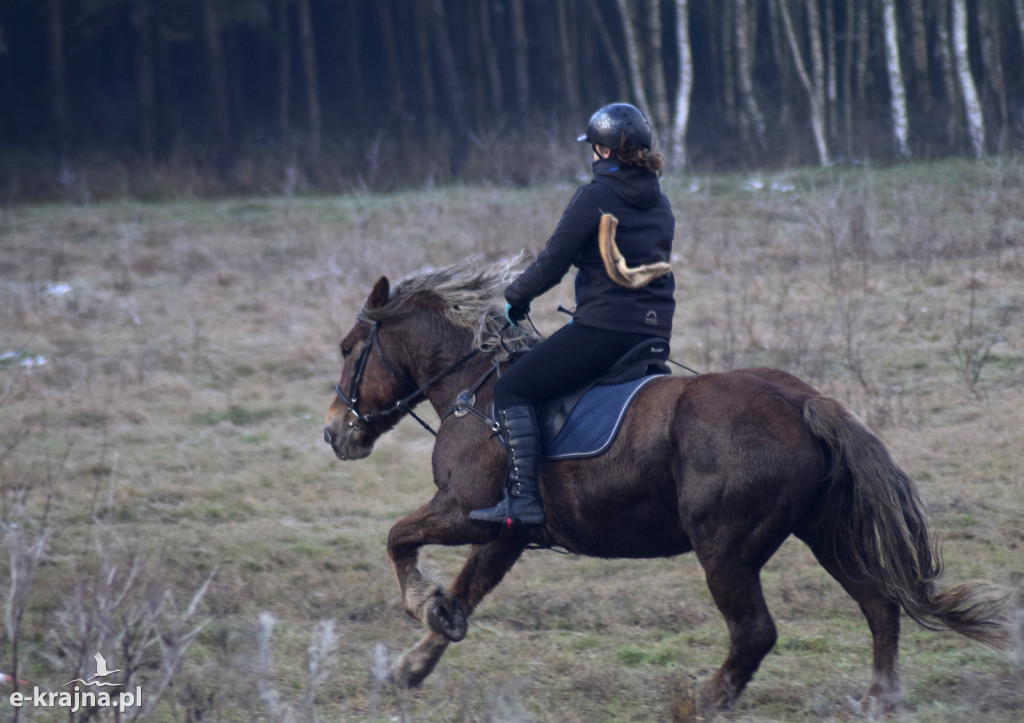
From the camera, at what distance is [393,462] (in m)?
8.77

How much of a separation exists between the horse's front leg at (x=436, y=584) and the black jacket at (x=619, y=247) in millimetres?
1106

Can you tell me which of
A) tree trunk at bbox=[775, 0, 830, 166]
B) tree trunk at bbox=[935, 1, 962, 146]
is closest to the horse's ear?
tree trunk at bbox=[775, 0, 830, 166]

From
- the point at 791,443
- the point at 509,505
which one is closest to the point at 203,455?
the point at 509,505

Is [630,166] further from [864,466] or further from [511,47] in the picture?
[511,47]

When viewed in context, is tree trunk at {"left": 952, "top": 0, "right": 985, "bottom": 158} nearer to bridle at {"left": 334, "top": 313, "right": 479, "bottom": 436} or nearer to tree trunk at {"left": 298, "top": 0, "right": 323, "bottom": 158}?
tree trunk at {"left": 298, "top": 0, "right": 323, "bottom": 158}

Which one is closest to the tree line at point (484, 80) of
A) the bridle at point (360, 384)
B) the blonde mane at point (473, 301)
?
the blonde mane at point (473, 301)

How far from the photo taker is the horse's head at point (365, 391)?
17.5 feet

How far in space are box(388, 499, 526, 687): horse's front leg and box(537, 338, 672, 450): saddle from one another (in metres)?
0.56

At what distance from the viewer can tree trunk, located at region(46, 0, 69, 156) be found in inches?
1082

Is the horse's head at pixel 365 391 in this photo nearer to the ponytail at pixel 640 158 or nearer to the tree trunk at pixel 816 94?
the ponytail at pixel 640 158

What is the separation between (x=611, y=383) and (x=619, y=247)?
23.0 inches

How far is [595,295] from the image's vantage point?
455cm

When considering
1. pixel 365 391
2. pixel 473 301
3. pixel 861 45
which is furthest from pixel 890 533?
pixel 861 45

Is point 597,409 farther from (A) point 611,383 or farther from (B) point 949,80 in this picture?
(B) point 949,80
